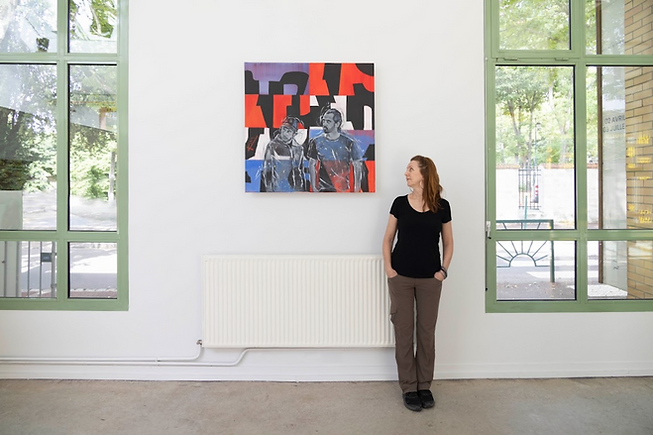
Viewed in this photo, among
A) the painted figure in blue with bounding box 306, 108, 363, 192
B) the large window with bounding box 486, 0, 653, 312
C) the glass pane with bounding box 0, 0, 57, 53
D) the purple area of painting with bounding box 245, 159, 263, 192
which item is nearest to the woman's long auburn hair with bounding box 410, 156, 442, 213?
the painted figure in blue with bounding box 306, 108, 363, 192

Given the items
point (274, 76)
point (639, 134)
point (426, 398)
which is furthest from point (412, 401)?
point (639, 134)

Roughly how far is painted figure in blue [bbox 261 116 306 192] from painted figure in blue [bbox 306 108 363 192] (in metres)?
0.08

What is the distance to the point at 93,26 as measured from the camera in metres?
3.52

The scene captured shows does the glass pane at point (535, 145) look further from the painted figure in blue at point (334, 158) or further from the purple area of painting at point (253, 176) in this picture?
the purple area of painting at point (253, 176)

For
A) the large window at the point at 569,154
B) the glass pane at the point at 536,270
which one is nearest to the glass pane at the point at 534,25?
the large window at the point at 569,154

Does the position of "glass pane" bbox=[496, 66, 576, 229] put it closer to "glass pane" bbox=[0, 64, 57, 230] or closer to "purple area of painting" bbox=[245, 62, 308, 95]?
"purple area of painting" bbox=[245, 62, 308, 95]

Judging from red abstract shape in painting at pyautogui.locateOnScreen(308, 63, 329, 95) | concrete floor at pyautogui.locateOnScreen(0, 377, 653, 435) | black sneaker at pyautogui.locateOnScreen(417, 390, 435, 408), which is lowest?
concrete floor at pyautogui.locateOnScreen(0, 377, 653, 435)

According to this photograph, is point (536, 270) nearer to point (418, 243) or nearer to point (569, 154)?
point (569, 154)

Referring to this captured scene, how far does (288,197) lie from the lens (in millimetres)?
3479

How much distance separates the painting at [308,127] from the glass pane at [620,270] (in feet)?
5.80

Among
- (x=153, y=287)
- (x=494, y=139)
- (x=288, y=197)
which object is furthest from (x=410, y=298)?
(x=153, y=287)

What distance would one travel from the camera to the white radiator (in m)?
3.39

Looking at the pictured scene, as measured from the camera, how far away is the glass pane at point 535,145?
140 inches

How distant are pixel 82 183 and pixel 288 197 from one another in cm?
150
